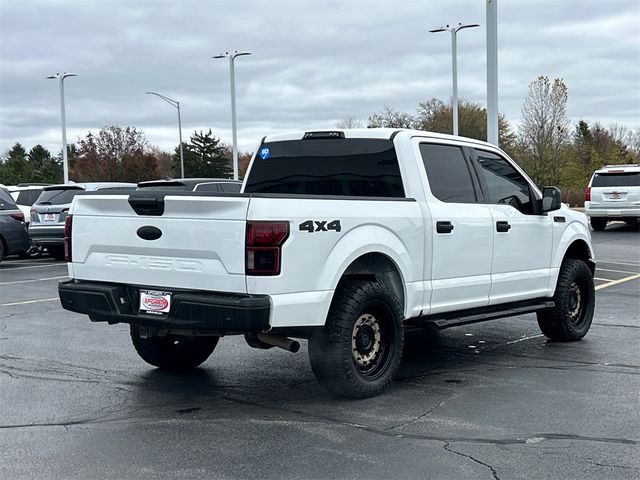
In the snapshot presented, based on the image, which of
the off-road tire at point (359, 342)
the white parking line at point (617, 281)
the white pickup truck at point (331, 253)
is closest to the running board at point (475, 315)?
the white pickup truck at point (331, 253)

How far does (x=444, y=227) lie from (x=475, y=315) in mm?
988

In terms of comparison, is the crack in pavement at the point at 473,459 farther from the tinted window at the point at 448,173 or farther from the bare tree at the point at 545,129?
the bare tree at the point at 545,129

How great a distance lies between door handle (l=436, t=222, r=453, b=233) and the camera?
6832 millimetres

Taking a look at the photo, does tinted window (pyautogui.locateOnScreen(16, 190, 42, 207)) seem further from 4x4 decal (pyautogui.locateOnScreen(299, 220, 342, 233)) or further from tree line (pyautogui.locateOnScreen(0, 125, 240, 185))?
tree line (pyautogui.locateOnScreen(0, 125, 240, 185))

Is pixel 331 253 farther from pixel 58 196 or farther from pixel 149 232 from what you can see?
pixel 58 196

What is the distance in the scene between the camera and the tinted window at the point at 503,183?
25.4 feet

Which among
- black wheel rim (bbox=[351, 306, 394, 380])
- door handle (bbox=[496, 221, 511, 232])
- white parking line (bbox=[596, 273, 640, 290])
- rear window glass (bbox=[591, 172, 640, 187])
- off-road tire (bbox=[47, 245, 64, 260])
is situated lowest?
white parking line (bbox=[596, 273, 640, 290])

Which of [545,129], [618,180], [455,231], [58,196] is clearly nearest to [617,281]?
[455,231]

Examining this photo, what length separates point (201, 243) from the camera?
570 cm

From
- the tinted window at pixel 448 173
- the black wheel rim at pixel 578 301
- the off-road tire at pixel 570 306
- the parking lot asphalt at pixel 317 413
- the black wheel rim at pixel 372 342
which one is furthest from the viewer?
the black wheel rim at pixel 578 301

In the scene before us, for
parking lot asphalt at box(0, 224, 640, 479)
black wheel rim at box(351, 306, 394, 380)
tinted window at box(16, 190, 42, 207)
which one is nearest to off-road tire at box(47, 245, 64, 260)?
tinted window at box(16, 190, 42, 207)

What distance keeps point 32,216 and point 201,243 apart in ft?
48.8

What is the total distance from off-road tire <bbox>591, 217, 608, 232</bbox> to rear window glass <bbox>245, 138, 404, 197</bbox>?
66.8 ft

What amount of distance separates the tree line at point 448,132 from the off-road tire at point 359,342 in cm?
4720
